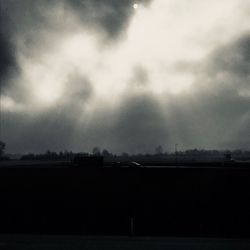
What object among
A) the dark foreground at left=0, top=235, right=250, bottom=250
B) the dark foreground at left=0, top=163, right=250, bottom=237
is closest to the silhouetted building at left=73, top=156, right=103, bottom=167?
the dark foreground at left=0, top=163, right=250, bottom=237

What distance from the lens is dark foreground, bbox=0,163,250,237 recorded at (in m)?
27.3

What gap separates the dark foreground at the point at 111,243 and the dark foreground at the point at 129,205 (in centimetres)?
83

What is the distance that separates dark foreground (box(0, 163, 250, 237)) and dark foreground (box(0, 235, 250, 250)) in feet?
2.72

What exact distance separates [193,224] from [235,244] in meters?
9.30

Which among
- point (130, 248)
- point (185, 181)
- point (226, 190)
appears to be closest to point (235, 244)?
Answer: point (130, 248)

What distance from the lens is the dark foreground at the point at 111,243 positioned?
18.3 meters

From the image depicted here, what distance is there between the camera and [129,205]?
117 feet

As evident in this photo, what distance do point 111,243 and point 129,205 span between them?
16408mm

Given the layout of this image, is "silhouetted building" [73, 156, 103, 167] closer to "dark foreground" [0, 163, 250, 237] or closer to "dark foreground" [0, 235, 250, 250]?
"dark foreground" [0, 163, 250, 237]

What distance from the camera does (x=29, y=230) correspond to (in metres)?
26.3

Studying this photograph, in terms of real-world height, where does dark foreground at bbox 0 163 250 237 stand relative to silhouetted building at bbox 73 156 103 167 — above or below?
below

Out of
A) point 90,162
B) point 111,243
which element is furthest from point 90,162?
point 111,243

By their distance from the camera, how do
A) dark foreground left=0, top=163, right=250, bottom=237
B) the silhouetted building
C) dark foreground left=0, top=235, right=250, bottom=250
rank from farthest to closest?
1. the silhouetted building
2. dark foreground left=0, top=163, right=250, bottom=237
3. dark foreground left=0, top=235, right=250, bottom=250

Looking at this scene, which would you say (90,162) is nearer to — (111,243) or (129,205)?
(129,205)
